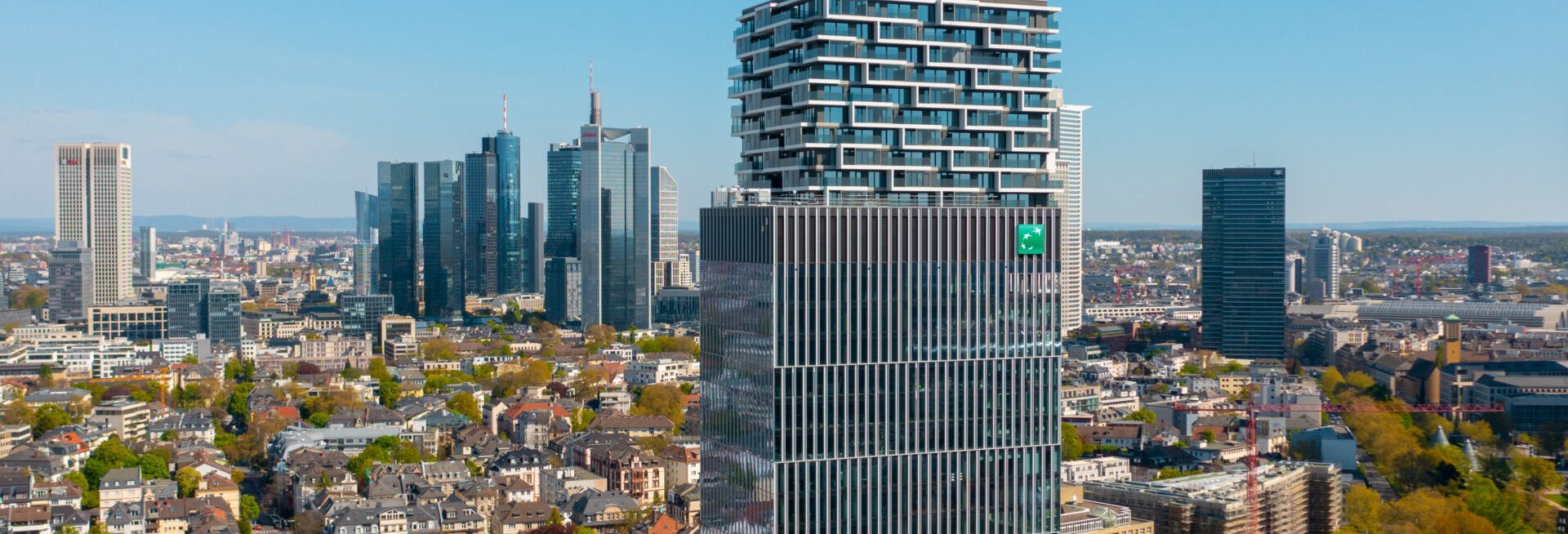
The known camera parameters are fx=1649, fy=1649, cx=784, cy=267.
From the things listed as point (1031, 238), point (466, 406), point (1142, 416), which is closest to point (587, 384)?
point (466, 406)

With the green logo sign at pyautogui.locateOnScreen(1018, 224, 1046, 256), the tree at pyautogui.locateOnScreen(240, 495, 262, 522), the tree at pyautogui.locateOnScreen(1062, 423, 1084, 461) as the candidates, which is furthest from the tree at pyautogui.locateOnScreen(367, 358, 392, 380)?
the green logo sign at pyautogui.locateOnScreen(1018, 224, 1046, 256)

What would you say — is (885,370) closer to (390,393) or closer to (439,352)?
(390,393)

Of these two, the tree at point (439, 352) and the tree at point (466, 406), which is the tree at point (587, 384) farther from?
the tree at point (439, 352)

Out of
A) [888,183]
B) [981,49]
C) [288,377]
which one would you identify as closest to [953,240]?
[888,183]

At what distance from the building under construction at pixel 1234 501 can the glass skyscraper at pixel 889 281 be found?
4986 centimetres

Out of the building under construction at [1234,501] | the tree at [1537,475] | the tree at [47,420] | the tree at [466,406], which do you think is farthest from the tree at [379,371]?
the tree at [1537,475]

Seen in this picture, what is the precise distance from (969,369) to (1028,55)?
9956 millimetres

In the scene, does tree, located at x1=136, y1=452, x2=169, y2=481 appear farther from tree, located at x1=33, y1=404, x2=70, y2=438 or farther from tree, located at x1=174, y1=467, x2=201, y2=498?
tree, located at x1=33, y1=404, x2=70, y2=438

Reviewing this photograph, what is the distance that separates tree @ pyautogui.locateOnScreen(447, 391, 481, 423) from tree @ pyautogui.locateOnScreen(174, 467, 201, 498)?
40.8 meters

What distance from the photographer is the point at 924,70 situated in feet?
164

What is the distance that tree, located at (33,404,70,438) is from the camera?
130 m

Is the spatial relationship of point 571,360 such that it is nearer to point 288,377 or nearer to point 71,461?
point 288,377

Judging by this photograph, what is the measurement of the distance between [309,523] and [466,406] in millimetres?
51752

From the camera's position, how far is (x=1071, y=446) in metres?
122
